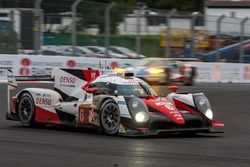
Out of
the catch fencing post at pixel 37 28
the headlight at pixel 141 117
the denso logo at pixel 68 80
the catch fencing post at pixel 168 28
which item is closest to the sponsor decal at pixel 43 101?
the denso logo at pixel 68 80

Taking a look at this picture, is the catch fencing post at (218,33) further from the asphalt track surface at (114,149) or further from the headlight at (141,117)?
the headlight at (141,117)

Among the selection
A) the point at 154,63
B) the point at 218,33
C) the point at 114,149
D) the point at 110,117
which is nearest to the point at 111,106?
the point at 110,117

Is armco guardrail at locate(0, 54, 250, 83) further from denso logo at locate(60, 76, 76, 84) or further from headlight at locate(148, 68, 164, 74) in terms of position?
denso logo at locate(60, 76, 76, 84)

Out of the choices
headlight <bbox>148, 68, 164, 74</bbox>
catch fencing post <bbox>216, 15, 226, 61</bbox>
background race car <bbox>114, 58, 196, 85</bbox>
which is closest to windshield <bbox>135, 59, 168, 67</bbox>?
background race car <bbox>114, 58, 196, 85</bbox>

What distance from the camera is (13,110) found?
1238cm

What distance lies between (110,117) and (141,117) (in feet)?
1.93

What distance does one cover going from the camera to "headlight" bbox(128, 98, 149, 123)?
10.2m

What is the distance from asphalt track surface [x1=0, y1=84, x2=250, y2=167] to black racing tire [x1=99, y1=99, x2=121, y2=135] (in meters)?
0.19

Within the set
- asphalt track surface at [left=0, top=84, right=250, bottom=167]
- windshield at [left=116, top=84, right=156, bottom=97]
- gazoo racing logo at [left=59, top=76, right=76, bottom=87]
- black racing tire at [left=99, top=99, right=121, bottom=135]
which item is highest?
gazoo racing logo at [left=59, top=76, right=76, bottom=87]

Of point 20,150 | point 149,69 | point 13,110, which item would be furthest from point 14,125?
point 149,69

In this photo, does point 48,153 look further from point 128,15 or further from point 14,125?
point 128,15

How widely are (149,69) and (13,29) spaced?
5.43 m

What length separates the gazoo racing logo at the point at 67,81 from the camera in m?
12.1

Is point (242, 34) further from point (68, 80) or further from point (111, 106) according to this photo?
point (111, 106)
